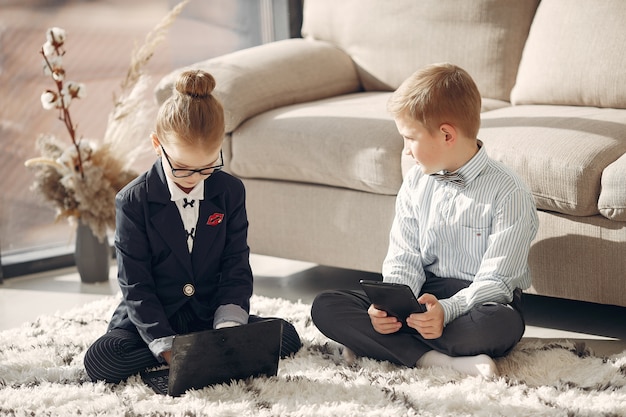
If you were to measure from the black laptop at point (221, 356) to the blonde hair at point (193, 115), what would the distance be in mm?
413

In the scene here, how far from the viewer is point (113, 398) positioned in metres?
2.00

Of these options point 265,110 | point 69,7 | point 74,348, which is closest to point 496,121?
point 265,110

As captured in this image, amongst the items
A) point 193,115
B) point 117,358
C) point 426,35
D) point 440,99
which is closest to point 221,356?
point 117,358

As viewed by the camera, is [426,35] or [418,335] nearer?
[418,335]

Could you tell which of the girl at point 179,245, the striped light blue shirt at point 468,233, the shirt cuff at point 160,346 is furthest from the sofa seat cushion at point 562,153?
the shirt cuff at point 160,346

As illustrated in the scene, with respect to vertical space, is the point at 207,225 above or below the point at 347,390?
above

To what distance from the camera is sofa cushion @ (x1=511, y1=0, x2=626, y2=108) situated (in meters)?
2.75

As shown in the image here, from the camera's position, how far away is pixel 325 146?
2.72 m

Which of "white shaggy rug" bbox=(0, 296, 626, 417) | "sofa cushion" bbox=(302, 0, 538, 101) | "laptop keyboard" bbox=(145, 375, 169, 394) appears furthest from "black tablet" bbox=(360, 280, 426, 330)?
"sofa cushion" bbox=(302, 0, 538, 101)

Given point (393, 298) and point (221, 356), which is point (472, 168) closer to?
point (393, 298)

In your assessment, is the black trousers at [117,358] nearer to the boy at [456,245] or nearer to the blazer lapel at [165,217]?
the blazer lapel at [165,217]

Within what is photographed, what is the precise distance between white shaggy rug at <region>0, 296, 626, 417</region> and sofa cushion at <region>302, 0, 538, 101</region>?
1122 mm

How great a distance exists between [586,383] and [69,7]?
240cm

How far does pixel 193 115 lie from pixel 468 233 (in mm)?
706
